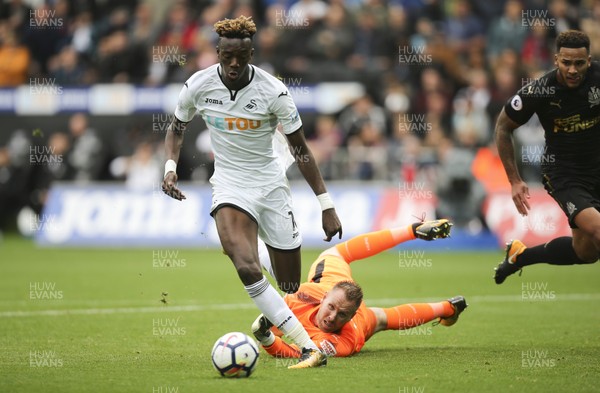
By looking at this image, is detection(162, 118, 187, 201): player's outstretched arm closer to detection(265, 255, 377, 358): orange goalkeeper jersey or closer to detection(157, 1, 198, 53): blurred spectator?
detection(265, 255, 377, 358): orange goalkeeper jersey

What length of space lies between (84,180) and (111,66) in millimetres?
2878

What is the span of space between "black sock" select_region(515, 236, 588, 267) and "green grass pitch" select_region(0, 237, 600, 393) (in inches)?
29.6

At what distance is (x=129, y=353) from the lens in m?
9.02

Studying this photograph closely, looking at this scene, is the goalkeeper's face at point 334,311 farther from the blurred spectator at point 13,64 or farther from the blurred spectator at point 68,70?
the blurred spectator at point 13,64

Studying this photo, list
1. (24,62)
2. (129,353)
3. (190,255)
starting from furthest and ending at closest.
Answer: (24,62) → (190,255) → (129,353)

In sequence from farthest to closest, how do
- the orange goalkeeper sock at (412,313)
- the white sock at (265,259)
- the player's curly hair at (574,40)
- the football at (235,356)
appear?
the white sock at (265,259), the orange goalkeeper sock at (412,313), the player's curly hair at (574,40), the football at (235,356)

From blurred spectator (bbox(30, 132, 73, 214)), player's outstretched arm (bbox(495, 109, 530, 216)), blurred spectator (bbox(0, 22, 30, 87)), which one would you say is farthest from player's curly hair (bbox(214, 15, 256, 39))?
blurred spectator (bbox(0, 22, 30, 87))

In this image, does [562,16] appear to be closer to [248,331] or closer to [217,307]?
[217,307]

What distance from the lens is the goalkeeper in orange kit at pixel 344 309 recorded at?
8797mm

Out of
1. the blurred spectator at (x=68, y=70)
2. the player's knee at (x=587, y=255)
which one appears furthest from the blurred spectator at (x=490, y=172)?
the player's knee at (x=587, y=255)

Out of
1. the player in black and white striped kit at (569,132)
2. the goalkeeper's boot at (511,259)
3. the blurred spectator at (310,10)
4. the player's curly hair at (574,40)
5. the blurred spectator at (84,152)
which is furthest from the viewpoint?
the blurred spectator at (84,152)

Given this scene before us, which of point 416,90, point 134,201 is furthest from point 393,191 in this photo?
point 134,201

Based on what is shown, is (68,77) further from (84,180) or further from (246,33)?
(246,33)

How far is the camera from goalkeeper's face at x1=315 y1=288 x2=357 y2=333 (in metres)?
8.72
